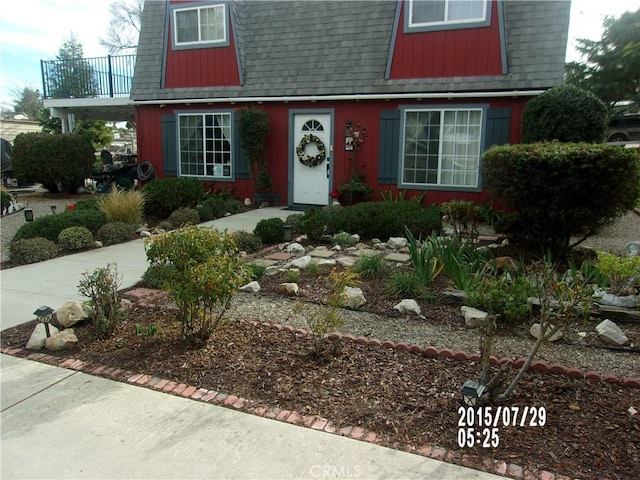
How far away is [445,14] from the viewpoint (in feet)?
31.3

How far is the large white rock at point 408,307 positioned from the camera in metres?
4.41

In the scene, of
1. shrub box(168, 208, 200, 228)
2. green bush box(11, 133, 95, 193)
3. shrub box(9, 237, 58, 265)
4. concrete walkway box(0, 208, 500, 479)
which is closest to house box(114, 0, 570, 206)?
green bush box(11, 133, 95, 193)

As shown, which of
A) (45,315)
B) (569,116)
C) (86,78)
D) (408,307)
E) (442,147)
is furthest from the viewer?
(86,78)

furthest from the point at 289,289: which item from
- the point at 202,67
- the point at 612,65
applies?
the point at 612,65

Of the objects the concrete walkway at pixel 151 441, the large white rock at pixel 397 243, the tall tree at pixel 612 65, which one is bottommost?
the concrete walkway at pixel 151 441

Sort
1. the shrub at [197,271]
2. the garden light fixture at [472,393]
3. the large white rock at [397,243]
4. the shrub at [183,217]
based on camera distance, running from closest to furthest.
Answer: the garden light fixture at [472,393] → the shrub at [197,271] → the large white rock at [397,243] → the shrub at [183,217]

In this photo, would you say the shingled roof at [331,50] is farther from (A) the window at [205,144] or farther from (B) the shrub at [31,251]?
(B) the shrub at [31,251]

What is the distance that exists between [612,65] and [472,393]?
89.6 feet

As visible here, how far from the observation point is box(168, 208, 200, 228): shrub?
880 centimetres

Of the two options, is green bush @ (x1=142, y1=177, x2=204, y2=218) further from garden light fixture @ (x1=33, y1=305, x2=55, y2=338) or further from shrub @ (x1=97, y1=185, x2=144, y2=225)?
garden light fixture @ (x1=33, y1=305, x2=55, y2=338)

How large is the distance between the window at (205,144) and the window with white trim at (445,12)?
476cm

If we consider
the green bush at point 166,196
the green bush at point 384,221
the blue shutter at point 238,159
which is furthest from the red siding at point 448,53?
the green bush at point 166,196

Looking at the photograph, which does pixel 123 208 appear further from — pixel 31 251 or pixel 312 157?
pixel 312 157

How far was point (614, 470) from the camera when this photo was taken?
2.30 metres
